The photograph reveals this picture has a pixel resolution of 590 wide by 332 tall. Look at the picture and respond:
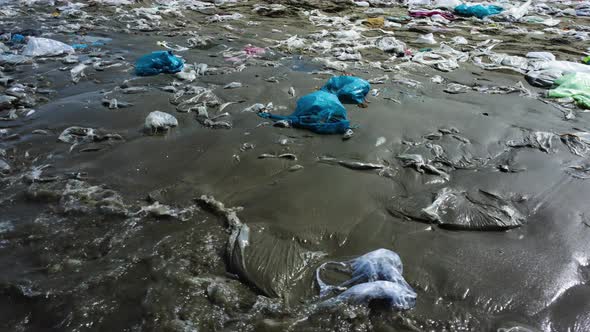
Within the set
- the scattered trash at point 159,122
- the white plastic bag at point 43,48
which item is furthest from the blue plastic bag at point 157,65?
the white plastic bag at point 43,48

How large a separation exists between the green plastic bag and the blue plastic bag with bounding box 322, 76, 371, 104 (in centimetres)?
208

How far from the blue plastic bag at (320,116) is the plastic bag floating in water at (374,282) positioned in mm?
1462

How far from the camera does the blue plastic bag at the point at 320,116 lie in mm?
→ 3248

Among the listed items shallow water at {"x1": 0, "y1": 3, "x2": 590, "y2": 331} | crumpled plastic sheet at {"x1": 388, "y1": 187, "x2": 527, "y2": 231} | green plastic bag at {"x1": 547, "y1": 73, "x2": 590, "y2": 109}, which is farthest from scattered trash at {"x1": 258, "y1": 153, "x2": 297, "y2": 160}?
green plastic bag at {"x1": 547, "y1": 73, "x2": 590, "y2": 109}

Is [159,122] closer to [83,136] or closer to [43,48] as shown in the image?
[83,136]

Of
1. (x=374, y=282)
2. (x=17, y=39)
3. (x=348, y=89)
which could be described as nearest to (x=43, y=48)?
(x=17, y=39)

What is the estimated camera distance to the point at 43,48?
5.48 metres

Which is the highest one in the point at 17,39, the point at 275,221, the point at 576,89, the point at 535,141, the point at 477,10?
the point at 477,10

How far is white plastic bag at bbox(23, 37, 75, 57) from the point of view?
5434 mm

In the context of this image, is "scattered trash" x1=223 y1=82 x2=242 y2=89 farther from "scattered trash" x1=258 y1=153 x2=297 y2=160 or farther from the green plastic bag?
the green plastic bag

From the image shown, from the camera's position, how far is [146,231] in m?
2.20

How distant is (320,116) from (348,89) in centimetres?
71

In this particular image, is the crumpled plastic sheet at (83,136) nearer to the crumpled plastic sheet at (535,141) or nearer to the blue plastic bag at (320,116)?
the blue plastic bag at (320,116)

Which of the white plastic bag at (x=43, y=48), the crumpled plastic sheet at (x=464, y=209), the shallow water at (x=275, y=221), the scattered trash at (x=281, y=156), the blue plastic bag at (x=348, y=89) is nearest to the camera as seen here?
the shallow water at (x=275, y=221)
